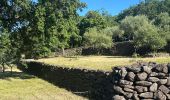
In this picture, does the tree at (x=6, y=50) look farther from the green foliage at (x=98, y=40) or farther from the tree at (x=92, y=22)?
the tree at (x=92, y=22)

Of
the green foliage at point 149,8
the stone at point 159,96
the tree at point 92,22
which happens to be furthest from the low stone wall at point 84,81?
the green foliage at point 149,8

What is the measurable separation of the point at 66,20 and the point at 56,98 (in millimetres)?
17929

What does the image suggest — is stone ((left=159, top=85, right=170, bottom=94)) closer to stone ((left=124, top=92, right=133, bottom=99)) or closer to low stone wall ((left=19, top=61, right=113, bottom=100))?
stone ((left=124, top=92, right=133, bottom=99))

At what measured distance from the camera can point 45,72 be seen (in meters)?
40.2

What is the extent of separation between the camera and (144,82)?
15.7m

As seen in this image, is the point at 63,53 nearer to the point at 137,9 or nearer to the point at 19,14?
the point at 19,14

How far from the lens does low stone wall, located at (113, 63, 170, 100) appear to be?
15492 mm

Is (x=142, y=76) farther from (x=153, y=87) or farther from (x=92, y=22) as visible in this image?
(x=92, y=22)

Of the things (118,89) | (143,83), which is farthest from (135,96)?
(118,89)

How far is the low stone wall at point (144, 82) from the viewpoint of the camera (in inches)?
610

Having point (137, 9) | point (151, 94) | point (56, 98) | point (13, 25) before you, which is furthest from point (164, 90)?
point (137, 9)

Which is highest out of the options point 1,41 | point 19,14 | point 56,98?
point 19,14

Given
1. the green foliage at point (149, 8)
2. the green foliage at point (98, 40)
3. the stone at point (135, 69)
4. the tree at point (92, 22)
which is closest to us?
the stone at point (135, 69)

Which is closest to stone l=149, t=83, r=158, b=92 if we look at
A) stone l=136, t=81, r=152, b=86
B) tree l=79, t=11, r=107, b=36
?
stone l=136, t=81, r=152, b=86
